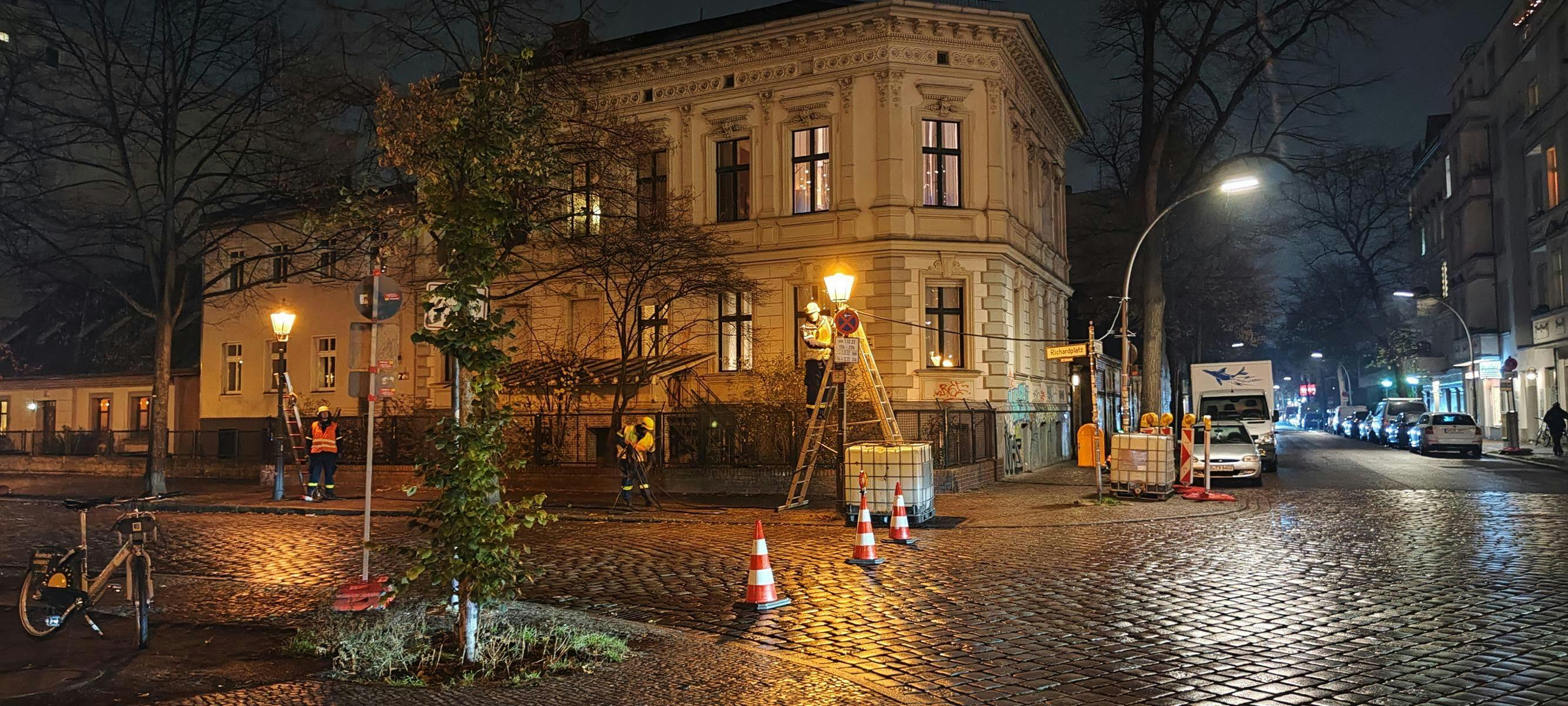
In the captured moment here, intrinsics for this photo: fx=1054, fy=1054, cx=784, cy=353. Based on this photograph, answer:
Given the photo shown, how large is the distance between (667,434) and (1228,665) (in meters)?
19.1

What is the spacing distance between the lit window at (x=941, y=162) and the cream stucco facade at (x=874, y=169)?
4cm

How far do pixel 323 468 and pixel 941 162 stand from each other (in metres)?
17.3

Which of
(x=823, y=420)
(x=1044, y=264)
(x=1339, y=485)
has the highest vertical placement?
(x=1044, y=264)

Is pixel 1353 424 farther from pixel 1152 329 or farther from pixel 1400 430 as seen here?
pixel 1152 329

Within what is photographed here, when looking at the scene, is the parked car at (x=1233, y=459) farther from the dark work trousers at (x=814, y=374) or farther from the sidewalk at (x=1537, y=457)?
the sidewalk at (x=1537, y=457)

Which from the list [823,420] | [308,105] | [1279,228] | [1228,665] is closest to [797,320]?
[823,420]

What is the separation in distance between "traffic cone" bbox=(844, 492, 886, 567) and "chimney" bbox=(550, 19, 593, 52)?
34.9ft

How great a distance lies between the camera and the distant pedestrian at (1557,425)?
33281mm

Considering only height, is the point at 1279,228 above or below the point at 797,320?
above

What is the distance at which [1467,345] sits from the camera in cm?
5447

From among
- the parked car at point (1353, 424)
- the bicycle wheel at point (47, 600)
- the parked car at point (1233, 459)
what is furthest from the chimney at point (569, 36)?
the parked car at point (1353, 424)

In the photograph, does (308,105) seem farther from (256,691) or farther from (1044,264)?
(1044,264)

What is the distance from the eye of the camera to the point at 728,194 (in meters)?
30.7

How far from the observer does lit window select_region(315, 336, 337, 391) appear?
3691cm
